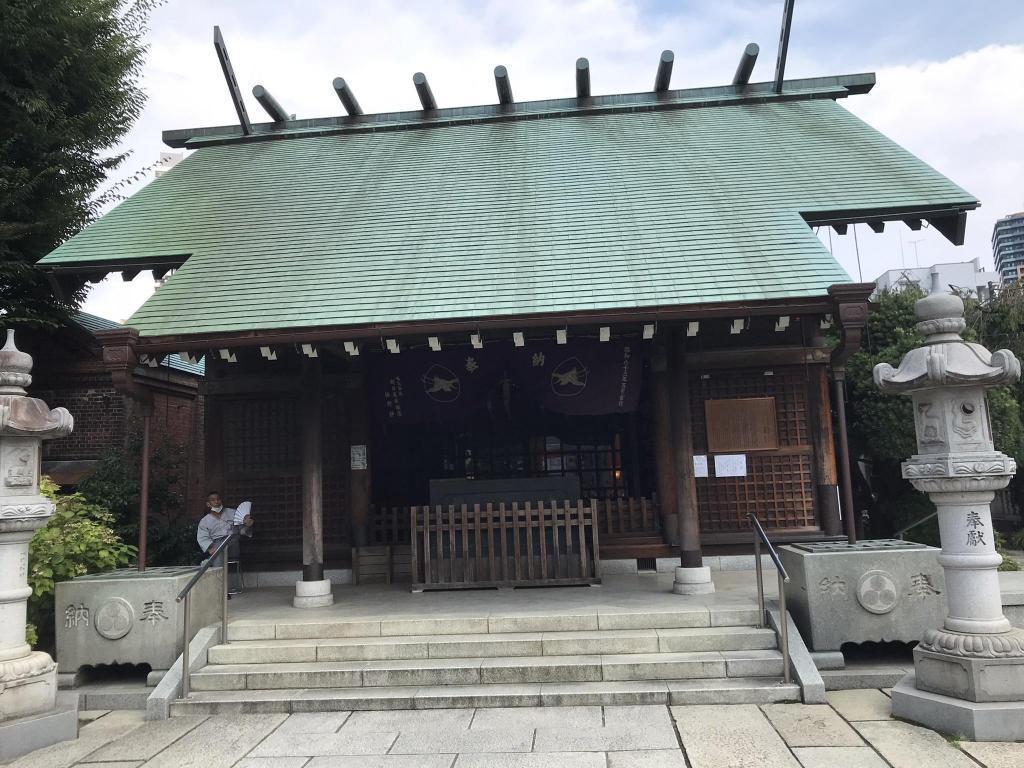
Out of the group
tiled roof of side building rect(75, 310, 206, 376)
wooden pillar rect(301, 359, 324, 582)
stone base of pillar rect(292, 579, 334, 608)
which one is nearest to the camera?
stone base of pillar rect(292, 579, 334, 608)

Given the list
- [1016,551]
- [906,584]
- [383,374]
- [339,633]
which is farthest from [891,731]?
[1016,551]

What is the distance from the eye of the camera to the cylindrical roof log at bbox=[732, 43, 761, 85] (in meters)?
11.7

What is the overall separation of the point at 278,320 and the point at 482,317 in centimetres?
243

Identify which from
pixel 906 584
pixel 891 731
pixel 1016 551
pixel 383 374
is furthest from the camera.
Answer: pixel 1016 551

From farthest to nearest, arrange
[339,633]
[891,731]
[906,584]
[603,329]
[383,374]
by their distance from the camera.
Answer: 1. [383,374]
2. [603,329]
3. [339,633]
4. [906,584]
5. [891,731]

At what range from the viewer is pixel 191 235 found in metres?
9.98

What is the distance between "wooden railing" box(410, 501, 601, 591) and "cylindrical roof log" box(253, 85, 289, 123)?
28.5ft

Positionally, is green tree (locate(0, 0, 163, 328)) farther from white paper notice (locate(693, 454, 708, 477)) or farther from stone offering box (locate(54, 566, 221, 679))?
white paper notice (locate(693, 454, 708, 477))

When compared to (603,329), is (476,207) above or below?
above

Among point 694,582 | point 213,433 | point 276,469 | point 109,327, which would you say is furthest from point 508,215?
point 109,327

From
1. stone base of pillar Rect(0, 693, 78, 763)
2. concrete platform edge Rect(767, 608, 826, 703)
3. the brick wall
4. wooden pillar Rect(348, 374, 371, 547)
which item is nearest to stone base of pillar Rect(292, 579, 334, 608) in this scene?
wooden pillar Rect(348, 374, 371, 547)

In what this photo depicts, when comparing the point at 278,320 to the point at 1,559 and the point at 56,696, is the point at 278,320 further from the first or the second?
the point at 56,696

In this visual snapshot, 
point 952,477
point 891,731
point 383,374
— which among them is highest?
point 383,374

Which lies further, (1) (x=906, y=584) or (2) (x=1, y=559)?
(1) (x=906, y=584)
